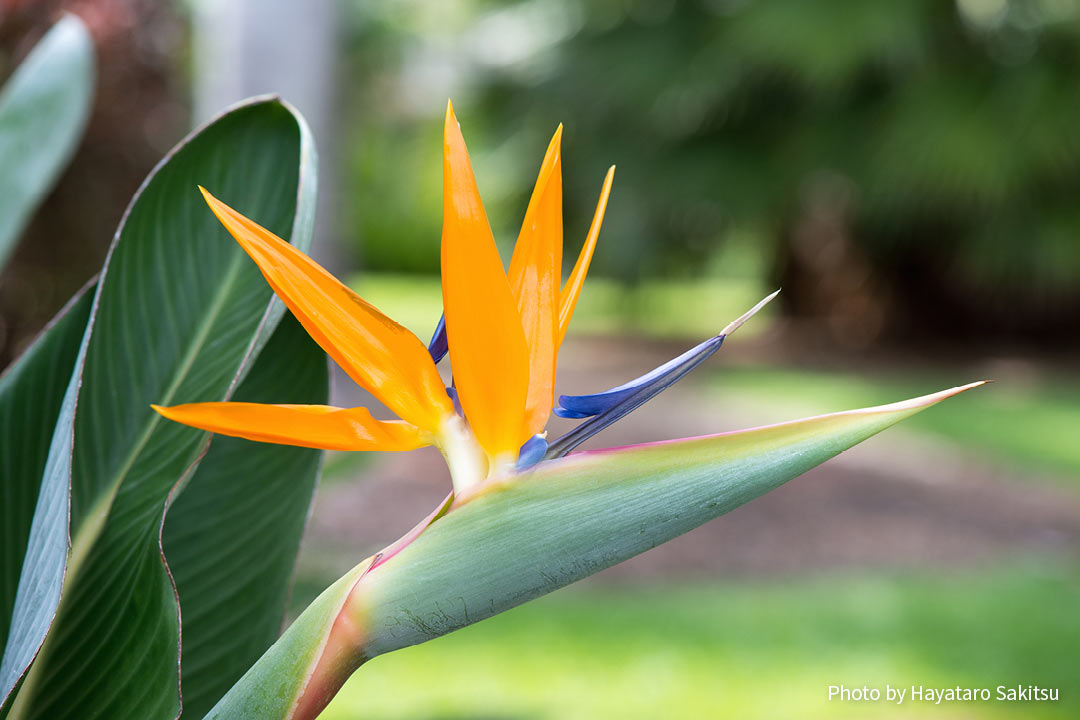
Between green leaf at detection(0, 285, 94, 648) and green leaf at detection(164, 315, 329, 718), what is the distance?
82 mm

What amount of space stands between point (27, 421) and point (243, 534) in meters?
0.13

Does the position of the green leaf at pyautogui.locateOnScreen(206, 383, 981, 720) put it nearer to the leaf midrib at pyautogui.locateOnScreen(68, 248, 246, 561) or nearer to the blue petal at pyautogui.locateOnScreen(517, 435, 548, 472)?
the blue petal at pyautogui.locateOnScreen(517, 435, 548, 472)

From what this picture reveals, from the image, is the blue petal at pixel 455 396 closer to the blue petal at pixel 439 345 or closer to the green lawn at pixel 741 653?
the blue petal at pixel 439 345

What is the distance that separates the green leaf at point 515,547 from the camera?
36cm

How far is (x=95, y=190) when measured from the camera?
9.54 feet

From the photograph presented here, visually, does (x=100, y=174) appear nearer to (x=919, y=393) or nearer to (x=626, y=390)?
Answer: (x=626, y=390)

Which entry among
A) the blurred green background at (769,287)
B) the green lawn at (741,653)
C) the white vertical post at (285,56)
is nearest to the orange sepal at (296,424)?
the blurred green background at (769,287)

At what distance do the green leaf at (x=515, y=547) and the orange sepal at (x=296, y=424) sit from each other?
0.04 m

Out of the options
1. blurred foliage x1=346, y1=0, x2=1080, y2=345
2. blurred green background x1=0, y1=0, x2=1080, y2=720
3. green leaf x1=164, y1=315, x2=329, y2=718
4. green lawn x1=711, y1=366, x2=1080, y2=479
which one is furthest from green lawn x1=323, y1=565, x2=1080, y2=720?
blurred foliage x1=346, y1=0, x2=1080, y2=345

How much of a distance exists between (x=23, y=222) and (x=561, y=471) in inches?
19.0

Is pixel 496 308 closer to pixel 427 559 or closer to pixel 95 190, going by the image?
pixel 427 559

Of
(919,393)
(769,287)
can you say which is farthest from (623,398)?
(769,287)

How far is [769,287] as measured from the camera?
8867 millimetres

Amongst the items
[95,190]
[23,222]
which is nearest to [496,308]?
[23,222]
